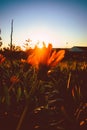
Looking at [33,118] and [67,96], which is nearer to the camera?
[33,118]

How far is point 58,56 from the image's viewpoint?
44.0 inches

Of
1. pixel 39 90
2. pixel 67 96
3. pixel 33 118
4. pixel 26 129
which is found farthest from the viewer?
pixel 39 90

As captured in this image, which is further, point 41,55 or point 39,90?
point 39,90

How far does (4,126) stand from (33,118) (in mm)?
190

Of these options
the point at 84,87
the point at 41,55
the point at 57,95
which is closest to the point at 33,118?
the point at 41,55

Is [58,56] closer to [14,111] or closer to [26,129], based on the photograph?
→ [26,129]

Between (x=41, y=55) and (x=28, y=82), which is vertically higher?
(x=41, y=55)

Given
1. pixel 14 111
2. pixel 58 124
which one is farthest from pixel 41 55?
pixel 14 111

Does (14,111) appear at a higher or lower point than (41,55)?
lower

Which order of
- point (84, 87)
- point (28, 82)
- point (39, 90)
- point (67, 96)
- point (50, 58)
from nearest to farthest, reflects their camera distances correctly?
point (50, 58) < point (67, 96) < point (39, 90) < point (84, 87) < point (28, 82)

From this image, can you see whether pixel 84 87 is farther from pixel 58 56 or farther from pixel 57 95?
pixel 58 56

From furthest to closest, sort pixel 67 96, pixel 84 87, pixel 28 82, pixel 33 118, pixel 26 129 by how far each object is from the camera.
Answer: pixel 28 82 < pixel 84 87 < pixel 67 96 < pixel 33 118 < pixel 26 129

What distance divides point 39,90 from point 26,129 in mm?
716

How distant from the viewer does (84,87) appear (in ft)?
6.76
